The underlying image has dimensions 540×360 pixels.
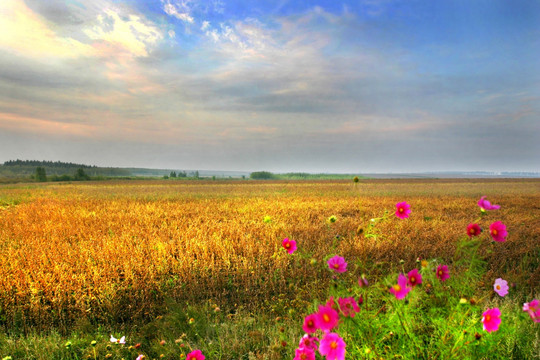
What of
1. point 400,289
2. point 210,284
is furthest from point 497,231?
point 210,284

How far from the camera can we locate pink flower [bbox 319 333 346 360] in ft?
6.09

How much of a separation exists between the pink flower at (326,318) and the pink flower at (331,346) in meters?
0.05

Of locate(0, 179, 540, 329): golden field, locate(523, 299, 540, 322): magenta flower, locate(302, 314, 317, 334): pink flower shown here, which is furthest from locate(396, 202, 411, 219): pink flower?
locate(302, 314, 317, 334): pink flower

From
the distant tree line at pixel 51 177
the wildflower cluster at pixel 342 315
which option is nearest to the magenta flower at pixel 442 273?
the wildflower cluster at pixel 342 315

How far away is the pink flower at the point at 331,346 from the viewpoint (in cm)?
186

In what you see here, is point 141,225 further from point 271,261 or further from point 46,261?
point 271,261

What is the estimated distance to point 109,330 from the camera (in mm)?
4301

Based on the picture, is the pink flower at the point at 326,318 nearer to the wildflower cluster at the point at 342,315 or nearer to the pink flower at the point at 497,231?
the wildflower cluster at the point at 342,315

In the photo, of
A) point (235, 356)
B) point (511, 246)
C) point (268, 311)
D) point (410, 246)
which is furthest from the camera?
point (511, 246)

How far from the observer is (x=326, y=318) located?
1.94m

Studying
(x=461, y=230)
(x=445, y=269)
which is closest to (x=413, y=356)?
(x=445, y=269)

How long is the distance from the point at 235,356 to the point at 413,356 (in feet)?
6.00

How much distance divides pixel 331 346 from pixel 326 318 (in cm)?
16

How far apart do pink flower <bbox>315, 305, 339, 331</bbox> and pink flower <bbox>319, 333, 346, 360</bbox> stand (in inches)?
2.1
